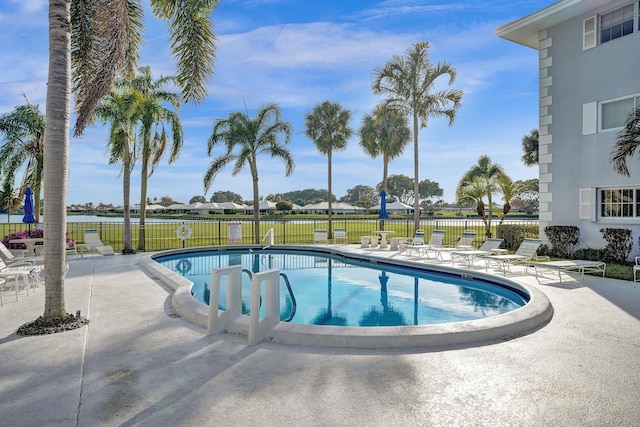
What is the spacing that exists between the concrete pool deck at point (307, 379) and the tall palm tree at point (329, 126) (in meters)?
19.5

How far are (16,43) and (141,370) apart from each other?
10341 millimetres

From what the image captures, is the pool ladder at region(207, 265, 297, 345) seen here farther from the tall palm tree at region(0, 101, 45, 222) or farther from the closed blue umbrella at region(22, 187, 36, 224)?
the tall palm tree at region(0, 101, 45, 222)

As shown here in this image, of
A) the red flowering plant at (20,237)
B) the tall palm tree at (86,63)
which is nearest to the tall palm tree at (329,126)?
the red flowering plant at (20,237)

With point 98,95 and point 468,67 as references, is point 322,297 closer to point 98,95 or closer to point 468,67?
point 98,95

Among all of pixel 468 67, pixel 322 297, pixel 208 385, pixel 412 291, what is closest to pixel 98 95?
pixel 208 385

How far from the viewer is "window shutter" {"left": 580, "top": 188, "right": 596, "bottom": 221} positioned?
39.7ft

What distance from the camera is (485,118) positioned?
2112cm

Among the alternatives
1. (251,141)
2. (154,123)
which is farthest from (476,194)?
(154,123)

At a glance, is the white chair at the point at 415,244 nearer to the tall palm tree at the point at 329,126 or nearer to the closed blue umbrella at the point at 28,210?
the tall palm tree at the point at 329,126

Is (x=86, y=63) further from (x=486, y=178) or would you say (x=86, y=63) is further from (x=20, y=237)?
(x=486, y=178)

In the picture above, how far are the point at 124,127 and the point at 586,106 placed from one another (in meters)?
15.8

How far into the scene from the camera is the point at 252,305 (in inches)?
188

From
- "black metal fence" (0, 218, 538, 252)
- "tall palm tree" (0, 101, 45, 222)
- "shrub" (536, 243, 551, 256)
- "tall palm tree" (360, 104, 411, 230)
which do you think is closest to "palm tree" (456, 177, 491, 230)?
"black metal fence" (0, 218, 538, 252)

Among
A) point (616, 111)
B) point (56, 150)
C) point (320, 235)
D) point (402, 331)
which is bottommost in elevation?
point (402, 331)
